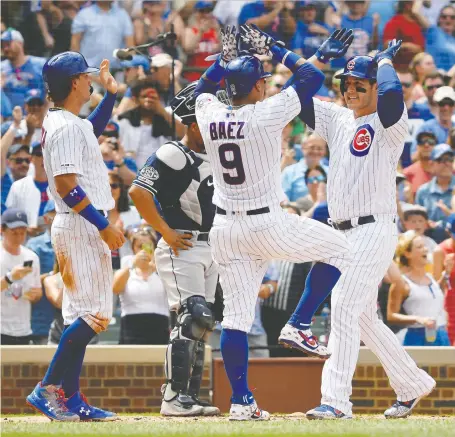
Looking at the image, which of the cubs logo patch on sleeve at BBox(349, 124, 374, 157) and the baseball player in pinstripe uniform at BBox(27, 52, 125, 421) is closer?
the baseball player in pinstripe uniform at BBox(27, 52, 125, 421)

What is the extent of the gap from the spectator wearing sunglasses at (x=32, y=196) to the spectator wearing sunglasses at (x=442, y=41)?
184 inches

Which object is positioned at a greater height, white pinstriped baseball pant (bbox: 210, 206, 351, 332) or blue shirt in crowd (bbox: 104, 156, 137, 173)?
blue shirt in crowd (bbox: 104, 156, 137, 173)

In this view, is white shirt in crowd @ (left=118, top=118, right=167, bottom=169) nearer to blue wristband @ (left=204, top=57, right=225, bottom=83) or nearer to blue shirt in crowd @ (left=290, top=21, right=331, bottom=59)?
blue shirt in crowd @ (left=290, top=21, right=331, bottom=59)

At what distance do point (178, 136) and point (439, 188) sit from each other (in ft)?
8.51

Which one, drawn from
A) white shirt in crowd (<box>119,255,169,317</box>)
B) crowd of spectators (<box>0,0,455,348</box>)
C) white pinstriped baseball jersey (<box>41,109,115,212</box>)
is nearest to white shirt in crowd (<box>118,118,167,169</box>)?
crowd of spectators (<box>0,0,455,348</box>)

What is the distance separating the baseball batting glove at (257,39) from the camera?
6.95 meters

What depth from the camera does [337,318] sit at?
6922 mm

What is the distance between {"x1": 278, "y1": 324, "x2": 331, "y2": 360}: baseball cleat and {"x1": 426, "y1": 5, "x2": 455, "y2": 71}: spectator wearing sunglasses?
6.94 metres

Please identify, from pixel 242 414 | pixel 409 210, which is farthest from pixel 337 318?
pixel 409 210

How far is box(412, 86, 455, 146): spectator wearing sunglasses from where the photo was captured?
12.3 metres

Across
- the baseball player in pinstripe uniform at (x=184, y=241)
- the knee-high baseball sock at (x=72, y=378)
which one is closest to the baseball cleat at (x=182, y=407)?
the baseball player in pinstripe uniform at (x=184, y=241)

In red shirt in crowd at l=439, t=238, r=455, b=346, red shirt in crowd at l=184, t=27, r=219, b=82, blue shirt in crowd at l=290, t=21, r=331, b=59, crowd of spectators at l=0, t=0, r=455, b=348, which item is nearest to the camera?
crowd of spectators at l=0, t=0, r=455, b=348

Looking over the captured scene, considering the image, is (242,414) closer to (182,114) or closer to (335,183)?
(335,183)

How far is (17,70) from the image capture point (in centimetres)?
1238
